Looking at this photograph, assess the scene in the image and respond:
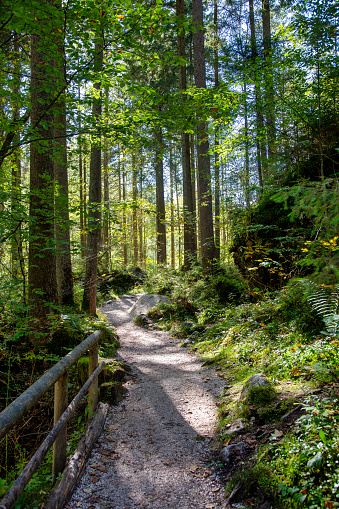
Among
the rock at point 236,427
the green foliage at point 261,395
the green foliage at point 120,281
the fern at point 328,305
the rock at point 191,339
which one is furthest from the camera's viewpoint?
the green foliage at point 120,281

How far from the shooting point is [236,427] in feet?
11.5

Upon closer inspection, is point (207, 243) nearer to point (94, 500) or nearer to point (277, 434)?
point (277, 434)

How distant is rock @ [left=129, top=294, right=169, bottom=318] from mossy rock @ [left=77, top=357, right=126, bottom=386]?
6.05 m

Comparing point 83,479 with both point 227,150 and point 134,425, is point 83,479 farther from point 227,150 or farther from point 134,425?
point 227,150

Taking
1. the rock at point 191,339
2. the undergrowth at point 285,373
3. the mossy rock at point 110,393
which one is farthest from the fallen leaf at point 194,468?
the rock at point 191,339

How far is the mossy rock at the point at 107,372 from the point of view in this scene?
5012 mm

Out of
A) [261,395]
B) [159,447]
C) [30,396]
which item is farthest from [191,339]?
[30,396]

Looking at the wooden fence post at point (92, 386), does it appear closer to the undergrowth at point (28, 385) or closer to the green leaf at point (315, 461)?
the undergrowth at point (28, 385)

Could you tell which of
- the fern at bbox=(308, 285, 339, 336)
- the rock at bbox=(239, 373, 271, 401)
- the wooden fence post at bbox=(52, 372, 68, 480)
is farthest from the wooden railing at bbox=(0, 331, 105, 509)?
the fern at bbox=(308, 285, 339, 336)

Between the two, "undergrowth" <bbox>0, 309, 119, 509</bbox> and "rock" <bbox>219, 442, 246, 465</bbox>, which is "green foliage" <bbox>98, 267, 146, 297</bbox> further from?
"rock" <bbox>219, 442, 246, 465</bbox>

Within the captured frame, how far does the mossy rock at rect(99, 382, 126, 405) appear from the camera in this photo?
4929 millimetres

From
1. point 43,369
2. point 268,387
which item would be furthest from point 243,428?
point 43,369

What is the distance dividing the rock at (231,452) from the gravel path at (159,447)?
195mm

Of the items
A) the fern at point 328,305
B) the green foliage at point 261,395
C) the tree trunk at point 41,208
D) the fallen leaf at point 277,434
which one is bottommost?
the fallen leaf at point 277,434
